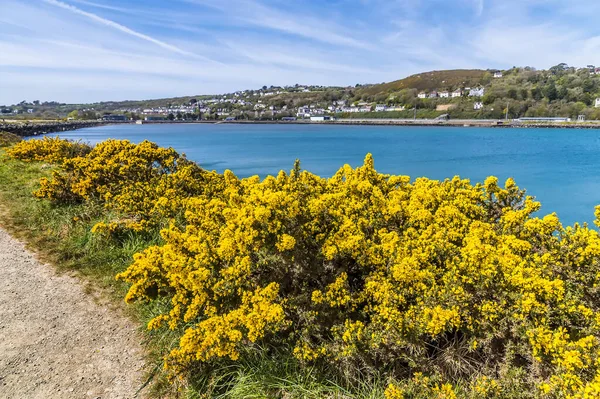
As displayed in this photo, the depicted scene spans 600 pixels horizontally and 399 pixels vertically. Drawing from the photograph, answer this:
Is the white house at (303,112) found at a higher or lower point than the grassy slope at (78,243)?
higher

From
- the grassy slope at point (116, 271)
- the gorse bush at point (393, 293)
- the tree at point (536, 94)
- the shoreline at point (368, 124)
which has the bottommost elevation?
the shoreline at point (368, 124)

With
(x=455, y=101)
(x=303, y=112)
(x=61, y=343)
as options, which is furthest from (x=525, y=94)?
(x=61, y=343)

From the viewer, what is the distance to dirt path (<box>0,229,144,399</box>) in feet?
12.6

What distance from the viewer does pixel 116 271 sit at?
20.2 feet

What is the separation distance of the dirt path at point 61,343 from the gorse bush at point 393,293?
0.69 metres

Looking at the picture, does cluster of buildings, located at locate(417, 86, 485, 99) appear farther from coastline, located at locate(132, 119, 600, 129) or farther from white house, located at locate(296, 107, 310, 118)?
white house, located at locate(296, 107, 310, 118)

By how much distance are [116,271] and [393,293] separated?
5055mm

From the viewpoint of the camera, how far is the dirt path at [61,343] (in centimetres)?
386

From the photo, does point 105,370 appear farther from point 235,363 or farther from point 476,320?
point 476,320

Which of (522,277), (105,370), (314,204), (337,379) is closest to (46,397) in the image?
(105,370)

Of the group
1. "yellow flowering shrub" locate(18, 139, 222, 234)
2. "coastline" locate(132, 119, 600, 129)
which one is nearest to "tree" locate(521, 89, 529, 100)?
"coastline" locate(132, 119, 600, 129)

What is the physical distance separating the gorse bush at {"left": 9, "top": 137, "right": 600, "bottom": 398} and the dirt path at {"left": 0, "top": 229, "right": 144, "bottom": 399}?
27.1 inches

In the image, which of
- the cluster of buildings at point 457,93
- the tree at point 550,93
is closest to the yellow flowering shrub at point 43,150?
the tree at point 550,93

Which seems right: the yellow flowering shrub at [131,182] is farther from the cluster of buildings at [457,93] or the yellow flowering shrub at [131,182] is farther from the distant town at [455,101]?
the cluster of buildings at [457,93]
